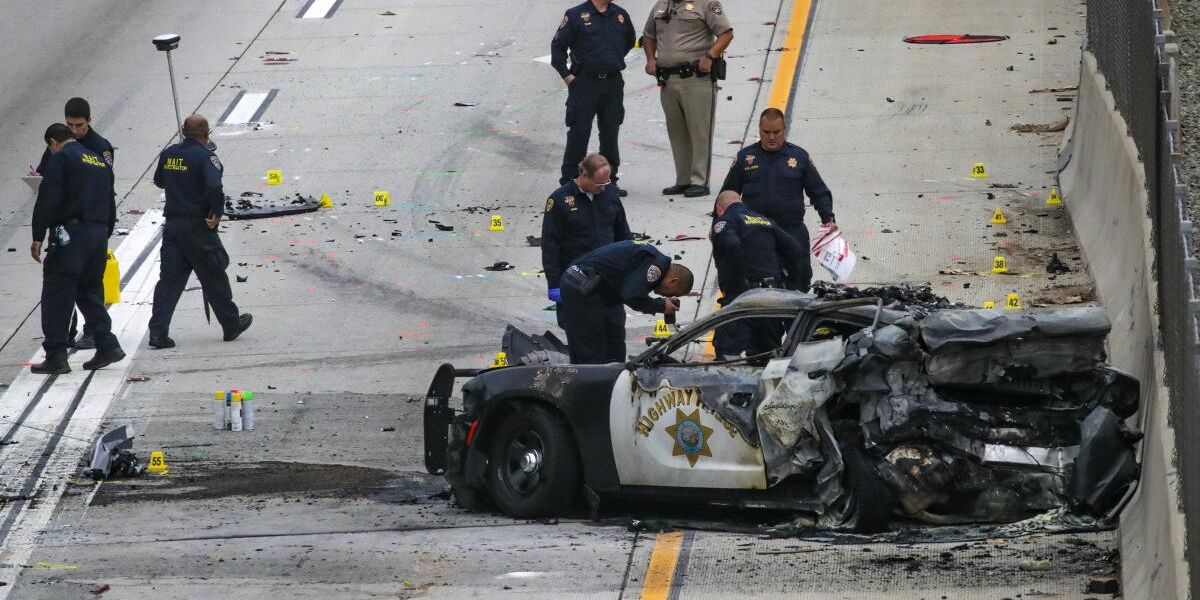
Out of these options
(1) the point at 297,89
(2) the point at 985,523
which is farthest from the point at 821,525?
(1) the point at 297,89

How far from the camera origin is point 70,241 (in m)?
13.8

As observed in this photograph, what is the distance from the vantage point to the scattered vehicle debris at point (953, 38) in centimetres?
2019

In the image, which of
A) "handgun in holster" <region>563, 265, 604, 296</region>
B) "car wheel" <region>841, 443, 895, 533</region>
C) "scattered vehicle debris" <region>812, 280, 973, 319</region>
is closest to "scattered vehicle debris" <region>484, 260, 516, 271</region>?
"handgun in holster" <region>563, 265, 604, 296</region>

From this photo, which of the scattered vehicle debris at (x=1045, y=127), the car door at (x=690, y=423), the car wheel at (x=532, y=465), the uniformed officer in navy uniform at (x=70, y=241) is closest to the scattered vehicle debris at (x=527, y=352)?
the car wheel at (x=532, y=465)

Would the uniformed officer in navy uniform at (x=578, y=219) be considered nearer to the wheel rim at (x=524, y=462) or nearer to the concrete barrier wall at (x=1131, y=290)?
the wheel rim at (x=524, y=462)

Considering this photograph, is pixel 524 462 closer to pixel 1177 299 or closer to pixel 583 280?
pixel 583 280

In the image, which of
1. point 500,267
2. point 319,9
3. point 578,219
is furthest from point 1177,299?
point 319,9

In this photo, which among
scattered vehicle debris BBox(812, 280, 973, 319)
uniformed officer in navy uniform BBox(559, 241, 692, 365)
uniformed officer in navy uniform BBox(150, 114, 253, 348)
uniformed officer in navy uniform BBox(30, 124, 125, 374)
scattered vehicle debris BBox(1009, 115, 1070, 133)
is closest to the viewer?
scattered vehicle debris BBox(812, 280, 973, 319)

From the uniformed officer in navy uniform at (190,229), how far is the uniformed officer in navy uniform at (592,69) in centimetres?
359

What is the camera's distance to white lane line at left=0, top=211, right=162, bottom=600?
10688 millimetres

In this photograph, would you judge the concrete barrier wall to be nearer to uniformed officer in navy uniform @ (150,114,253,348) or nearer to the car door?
the car door

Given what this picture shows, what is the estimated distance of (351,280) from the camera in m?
15.6

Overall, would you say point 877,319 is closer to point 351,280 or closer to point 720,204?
point 720,204

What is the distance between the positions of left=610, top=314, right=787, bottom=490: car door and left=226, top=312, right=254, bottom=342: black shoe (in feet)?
17.8
